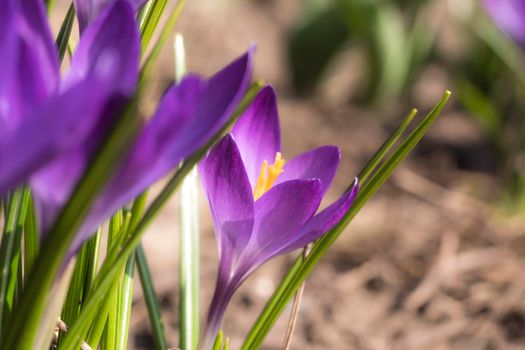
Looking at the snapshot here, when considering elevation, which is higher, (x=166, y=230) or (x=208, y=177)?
(x=208, y=177)

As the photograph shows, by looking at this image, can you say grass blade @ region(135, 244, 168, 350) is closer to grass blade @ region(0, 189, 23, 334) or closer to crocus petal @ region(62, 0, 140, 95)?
grass blade @ region(0, 189, 23, 334)

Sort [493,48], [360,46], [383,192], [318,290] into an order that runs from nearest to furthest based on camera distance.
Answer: [318,290] < [383,192] < [493,48] < [360,46]

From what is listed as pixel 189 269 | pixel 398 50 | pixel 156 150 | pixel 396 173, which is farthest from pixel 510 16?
pixel 156 150

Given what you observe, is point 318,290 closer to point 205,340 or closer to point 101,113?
point 205,340

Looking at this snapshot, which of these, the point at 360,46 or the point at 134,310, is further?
the point at 360,46

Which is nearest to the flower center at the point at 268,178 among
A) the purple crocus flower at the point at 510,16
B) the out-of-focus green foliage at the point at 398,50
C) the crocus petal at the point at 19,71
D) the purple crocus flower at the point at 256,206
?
the purple crocus flower at the point at 256,206

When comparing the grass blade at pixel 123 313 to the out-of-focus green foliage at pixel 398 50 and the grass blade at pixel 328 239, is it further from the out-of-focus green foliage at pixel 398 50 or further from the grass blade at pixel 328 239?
the out-of-focus green foliage at pixel 398 50

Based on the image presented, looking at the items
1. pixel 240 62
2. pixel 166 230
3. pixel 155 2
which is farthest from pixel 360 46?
Result: pixel 240 62

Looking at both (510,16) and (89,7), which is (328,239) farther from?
(510,16)
